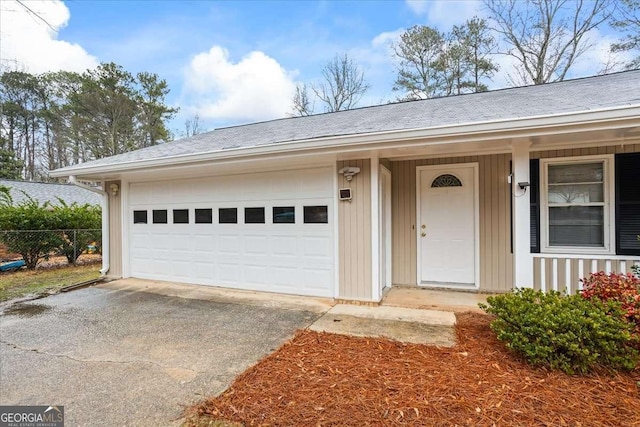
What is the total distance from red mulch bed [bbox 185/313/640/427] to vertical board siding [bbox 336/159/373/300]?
1.71 metres

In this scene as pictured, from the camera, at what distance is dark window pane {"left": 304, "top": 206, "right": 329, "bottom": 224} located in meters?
5.07

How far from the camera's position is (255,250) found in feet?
18.5

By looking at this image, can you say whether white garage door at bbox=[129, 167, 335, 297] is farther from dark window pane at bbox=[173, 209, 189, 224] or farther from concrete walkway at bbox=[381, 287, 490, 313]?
concrete walkway at bbox=[381, 287, 490, 313]

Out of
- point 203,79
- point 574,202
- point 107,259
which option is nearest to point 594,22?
point 574,202

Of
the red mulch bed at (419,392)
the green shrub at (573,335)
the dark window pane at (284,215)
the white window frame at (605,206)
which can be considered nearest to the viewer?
the red mulch bed at (419,392)

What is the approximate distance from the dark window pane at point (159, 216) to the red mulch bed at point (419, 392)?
452 centimetres

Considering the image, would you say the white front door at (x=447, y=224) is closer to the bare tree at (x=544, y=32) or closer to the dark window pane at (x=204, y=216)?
the dark window pane at (x=204, y=216)

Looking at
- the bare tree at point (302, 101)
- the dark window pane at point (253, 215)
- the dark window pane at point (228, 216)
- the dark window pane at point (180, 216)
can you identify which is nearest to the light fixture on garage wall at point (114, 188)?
the dark window pane at point (180, 216)

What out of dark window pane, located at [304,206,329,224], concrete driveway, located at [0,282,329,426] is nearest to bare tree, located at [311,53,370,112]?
dark window pane, located at [304,206,329,224]

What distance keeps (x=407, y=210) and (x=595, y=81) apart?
4.16m

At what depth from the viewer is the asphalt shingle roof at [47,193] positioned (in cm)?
1345

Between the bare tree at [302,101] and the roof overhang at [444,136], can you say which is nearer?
the roof overhang at [444,136]

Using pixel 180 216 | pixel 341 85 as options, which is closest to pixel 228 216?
pixel 180 216

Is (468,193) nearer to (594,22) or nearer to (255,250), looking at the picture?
(255,250)
